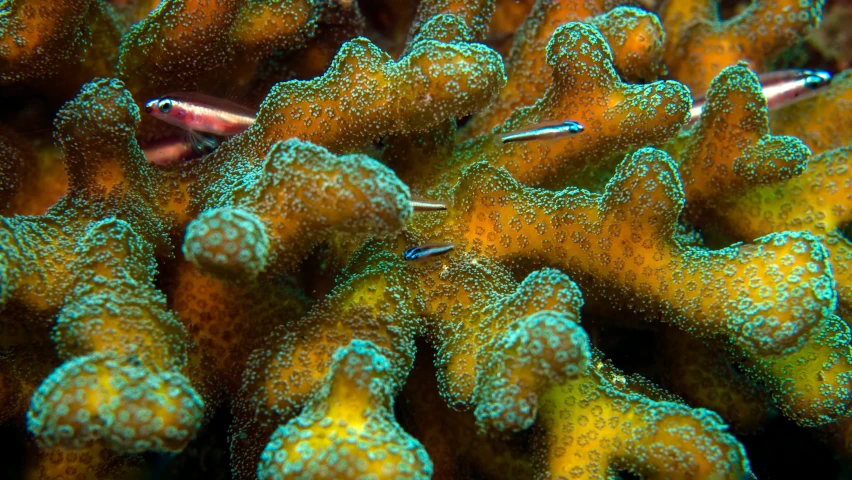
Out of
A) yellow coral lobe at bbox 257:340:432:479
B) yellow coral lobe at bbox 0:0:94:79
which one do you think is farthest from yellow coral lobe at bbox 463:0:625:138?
yellow coral lobe at bbox 0:0:94:79

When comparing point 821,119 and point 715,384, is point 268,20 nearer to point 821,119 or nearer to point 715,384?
point 715,384

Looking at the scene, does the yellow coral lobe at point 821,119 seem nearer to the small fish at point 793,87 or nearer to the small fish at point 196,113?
the small fish at point 793,87

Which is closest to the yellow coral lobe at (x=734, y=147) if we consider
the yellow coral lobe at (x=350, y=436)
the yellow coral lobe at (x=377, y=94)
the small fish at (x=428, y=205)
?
the yellow coral lobe at (x=377, y=94)

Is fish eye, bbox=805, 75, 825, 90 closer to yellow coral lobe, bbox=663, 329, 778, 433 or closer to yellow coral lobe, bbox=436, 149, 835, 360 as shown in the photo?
yellow coral lobe, bbox=663, 329, 778, 433

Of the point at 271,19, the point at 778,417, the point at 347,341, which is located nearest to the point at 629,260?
the point at 347,341

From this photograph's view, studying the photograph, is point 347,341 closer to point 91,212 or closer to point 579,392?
point 579,392

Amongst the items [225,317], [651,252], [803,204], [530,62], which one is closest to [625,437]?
[651,252]
